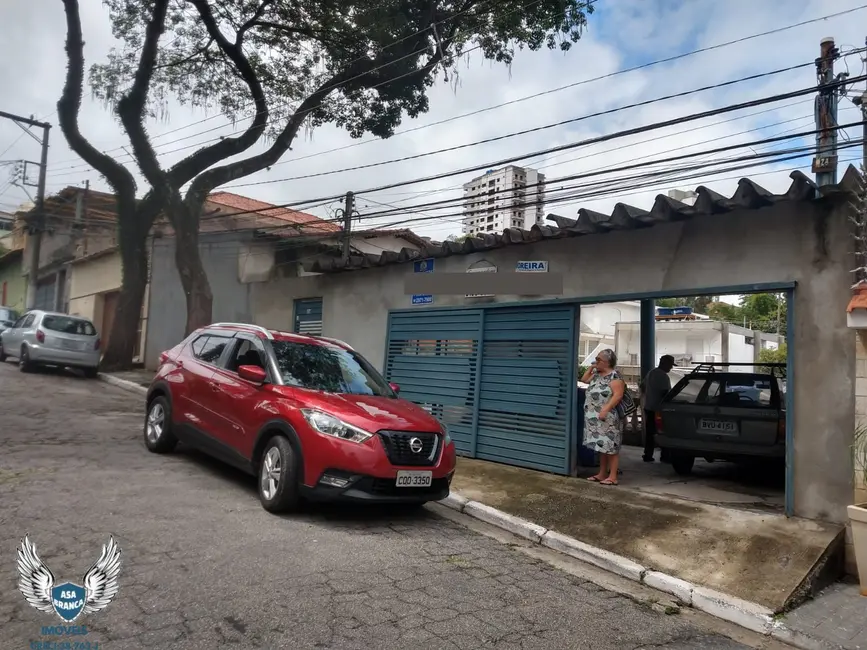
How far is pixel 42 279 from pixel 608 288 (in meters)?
27.5

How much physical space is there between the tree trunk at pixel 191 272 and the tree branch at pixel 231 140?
111 centimetres

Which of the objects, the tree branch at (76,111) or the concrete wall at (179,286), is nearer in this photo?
the tree branch at (76,111)

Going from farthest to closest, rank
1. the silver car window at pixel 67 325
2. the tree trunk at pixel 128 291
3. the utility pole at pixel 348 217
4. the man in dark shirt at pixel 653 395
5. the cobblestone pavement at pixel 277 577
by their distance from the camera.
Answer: the tree trunk at pixel 128 291
the silver car window at pixel 67 325
the utility pole at pixel 348 217
the man in dark shirt at pixel 653 395
the cobblestone pavement at pixel 277 577

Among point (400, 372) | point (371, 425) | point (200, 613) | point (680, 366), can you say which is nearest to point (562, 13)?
point (400, 372)

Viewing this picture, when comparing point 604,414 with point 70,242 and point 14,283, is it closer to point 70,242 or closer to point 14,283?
point 70,242

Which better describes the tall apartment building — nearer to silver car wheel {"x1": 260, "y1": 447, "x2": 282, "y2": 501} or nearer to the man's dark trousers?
the man's dark trousers

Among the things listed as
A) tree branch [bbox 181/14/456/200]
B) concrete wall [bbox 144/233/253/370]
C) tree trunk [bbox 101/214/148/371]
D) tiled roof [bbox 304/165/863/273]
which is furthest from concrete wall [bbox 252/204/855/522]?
tree trunk [bbox 101/214/148/371]

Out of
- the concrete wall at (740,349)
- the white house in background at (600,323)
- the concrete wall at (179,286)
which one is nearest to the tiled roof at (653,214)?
the concrete wall at (179,286)

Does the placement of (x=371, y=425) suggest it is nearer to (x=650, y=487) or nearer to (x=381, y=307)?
(x=650, y=487)

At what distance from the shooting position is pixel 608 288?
7742 millimetres

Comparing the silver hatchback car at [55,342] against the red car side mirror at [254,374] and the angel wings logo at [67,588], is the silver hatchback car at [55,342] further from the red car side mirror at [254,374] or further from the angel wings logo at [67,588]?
the angel wings logo at [67,588]

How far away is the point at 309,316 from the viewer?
41.4 feet

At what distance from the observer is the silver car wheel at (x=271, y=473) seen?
18.1 feet

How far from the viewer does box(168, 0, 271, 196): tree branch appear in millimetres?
15633
